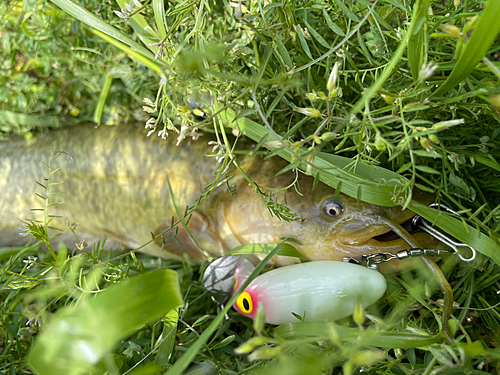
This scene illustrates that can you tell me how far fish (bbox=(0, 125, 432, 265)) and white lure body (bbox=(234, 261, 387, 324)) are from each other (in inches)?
6.8

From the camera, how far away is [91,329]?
95 cm

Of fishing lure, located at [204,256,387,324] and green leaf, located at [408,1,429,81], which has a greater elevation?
green leaf, located at [408,1,429,81]

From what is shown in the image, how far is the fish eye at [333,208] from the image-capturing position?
1424 millimetres

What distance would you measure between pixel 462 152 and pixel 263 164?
0.75 metres

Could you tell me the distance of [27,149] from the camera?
2.23 m

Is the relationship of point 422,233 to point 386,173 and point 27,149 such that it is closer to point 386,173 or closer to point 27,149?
point 386,173

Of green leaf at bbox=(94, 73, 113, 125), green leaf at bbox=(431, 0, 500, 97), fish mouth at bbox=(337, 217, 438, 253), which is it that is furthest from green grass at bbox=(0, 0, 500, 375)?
green leaf at bbox=(94, 73, 113, 125)

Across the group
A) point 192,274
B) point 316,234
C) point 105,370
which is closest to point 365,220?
point 316,234

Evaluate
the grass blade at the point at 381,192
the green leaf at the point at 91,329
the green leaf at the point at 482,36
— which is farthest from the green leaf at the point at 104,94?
the green leaf at the point at 482,36

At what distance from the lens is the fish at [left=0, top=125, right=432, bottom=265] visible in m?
1.42

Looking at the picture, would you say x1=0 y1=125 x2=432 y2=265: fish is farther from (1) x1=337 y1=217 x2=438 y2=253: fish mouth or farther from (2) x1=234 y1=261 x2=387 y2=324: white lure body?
(2) x1=234 y1=261 x2=387 y2=324: white lure body

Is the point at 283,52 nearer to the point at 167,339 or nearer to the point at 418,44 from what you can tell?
the point at 418,44

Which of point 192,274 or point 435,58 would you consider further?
point 192,274

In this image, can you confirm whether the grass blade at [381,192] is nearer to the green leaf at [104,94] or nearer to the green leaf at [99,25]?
the green leaf at [99,25]
